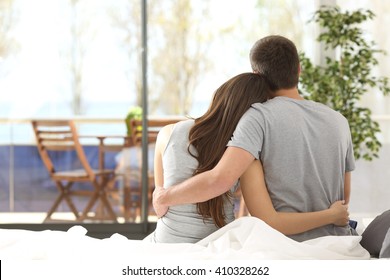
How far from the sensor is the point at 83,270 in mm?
1891

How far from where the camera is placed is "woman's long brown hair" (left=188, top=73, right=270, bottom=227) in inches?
100

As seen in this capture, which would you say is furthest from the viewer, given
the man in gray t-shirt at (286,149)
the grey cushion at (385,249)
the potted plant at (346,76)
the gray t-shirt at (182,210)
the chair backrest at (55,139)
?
the chair backrest at (55,139)

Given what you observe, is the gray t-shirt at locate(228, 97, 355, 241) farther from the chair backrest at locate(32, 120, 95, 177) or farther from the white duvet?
the chair backrest at locate(32, 120, 95, 177)

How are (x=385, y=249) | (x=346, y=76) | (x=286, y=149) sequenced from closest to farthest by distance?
(x=385, y=249) → (x=286, y=149) → (x=346, y=76)

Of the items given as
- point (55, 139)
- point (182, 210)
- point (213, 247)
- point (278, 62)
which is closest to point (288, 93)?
point (278, 62)

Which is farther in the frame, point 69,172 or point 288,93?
point 69,172

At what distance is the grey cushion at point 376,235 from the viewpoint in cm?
235

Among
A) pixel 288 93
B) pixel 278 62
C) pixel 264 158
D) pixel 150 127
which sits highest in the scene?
pixel 278 62

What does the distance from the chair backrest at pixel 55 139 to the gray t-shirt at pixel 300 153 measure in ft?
12.0

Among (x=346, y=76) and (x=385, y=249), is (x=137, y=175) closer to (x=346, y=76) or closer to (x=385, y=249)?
(x=346, y=76)

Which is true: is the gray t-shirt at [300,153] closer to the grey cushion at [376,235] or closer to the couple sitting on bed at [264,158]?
the couple sitting on bed at [264,158]

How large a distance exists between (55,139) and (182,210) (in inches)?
141

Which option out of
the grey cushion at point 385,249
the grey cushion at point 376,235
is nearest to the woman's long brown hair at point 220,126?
the grey cushion at point 376,235

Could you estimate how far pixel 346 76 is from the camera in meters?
5.80
